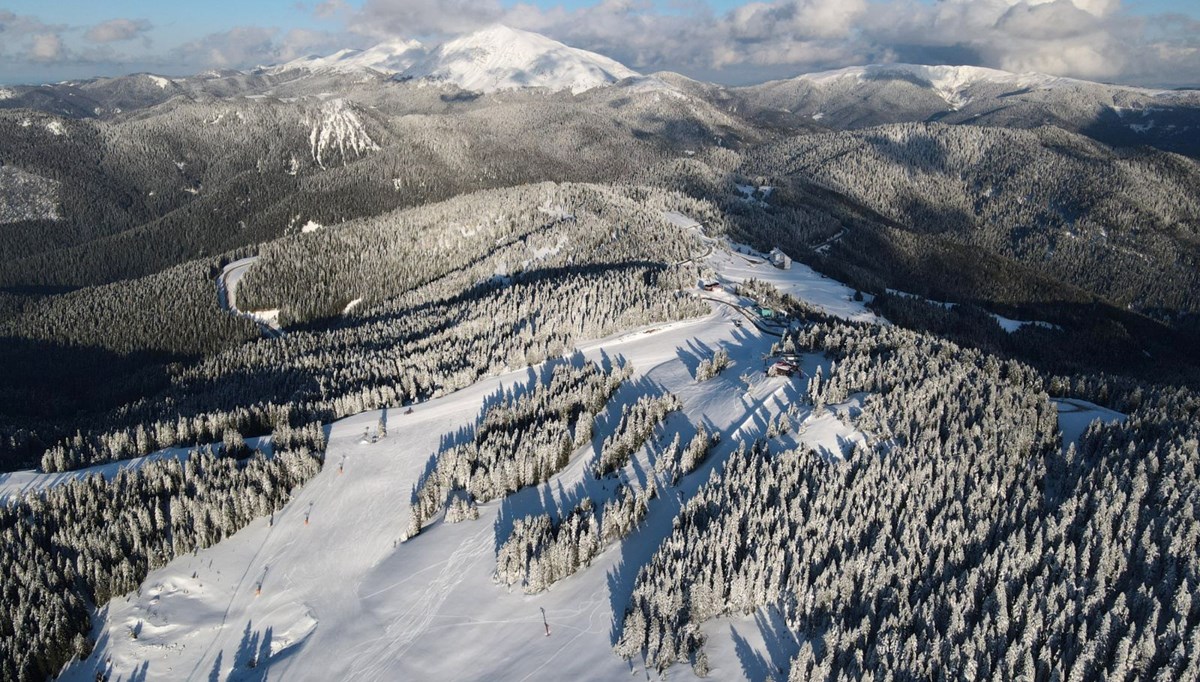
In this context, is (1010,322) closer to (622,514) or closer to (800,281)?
(800,281)

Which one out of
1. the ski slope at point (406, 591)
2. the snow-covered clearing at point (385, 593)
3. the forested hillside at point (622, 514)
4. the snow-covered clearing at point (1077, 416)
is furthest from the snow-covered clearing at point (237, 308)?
the snow-covered clearing at point (1077, 416)

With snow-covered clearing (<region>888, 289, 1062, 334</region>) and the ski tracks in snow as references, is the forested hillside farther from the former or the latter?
snow-covered clearing (<region>888, 289, 1062, 334</region>)

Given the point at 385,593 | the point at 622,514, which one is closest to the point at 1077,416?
the point at 622,514

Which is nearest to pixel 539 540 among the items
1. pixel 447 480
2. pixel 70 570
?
pixel 447 480

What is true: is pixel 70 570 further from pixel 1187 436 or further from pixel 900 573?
pixel 1187 436

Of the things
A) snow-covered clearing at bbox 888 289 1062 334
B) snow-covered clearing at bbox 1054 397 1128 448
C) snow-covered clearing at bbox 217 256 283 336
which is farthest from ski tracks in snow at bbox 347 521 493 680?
snow-covered clearing at bbox 888 289 1062 334

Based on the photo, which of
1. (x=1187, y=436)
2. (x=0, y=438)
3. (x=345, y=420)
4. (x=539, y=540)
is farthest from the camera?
(x=0, y=438)

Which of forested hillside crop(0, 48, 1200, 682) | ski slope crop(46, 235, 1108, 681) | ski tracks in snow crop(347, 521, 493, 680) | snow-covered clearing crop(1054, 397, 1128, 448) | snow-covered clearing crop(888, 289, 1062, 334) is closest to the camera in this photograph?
forested hillside crop(0, 48, 1200, 682)

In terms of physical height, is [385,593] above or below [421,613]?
below

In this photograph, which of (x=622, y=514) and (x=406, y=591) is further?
(x=406, y=591)
